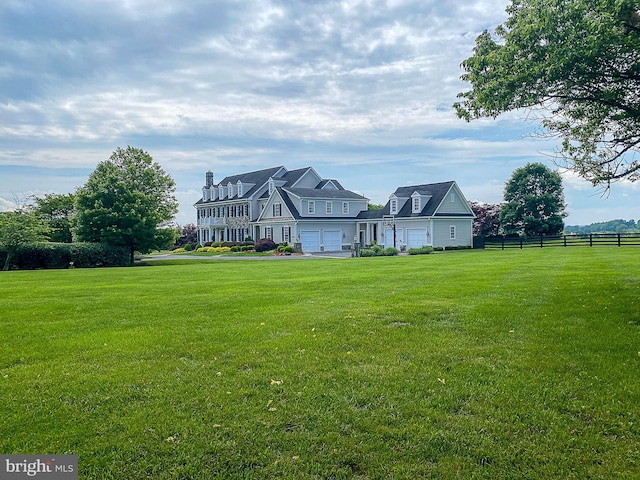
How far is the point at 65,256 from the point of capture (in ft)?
93.9

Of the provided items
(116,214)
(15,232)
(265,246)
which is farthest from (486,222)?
(15,232)

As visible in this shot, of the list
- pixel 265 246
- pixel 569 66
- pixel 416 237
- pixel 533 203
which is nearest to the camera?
pixel 569 66

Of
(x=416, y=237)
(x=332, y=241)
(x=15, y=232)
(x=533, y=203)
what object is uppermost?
(x=533, y=203)

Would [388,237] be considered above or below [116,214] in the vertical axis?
below

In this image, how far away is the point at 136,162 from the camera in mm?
39875

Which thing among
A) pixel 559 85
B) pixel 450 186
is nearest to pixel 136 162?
pixel 450 186

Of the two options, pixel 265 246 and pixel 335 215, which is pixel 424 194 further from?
pixel 265 246

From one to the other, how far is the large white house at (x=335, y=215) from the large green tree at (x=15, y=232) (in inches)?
889

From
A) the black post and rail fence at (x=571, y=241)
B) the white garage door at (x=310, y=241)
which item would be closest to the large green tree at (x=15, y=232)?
the white garage door at (x=310, y=241)

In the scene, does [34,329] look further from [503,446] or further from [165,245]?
[165,245]

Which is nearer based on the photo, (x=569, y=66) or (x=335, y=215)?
(x=569, y=66)

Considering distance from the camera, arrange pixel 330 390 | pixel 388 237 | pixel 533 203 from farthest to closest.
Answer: pixel 533 203 → pixel 388 237 → pixel 330 390

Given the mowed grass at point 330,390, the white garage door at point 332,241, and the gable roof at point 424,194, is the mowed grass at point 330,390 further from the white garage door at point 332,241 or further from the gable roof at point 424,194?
the white garage door at point 332,241

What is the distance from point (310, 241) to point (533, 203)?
26.7 meters
